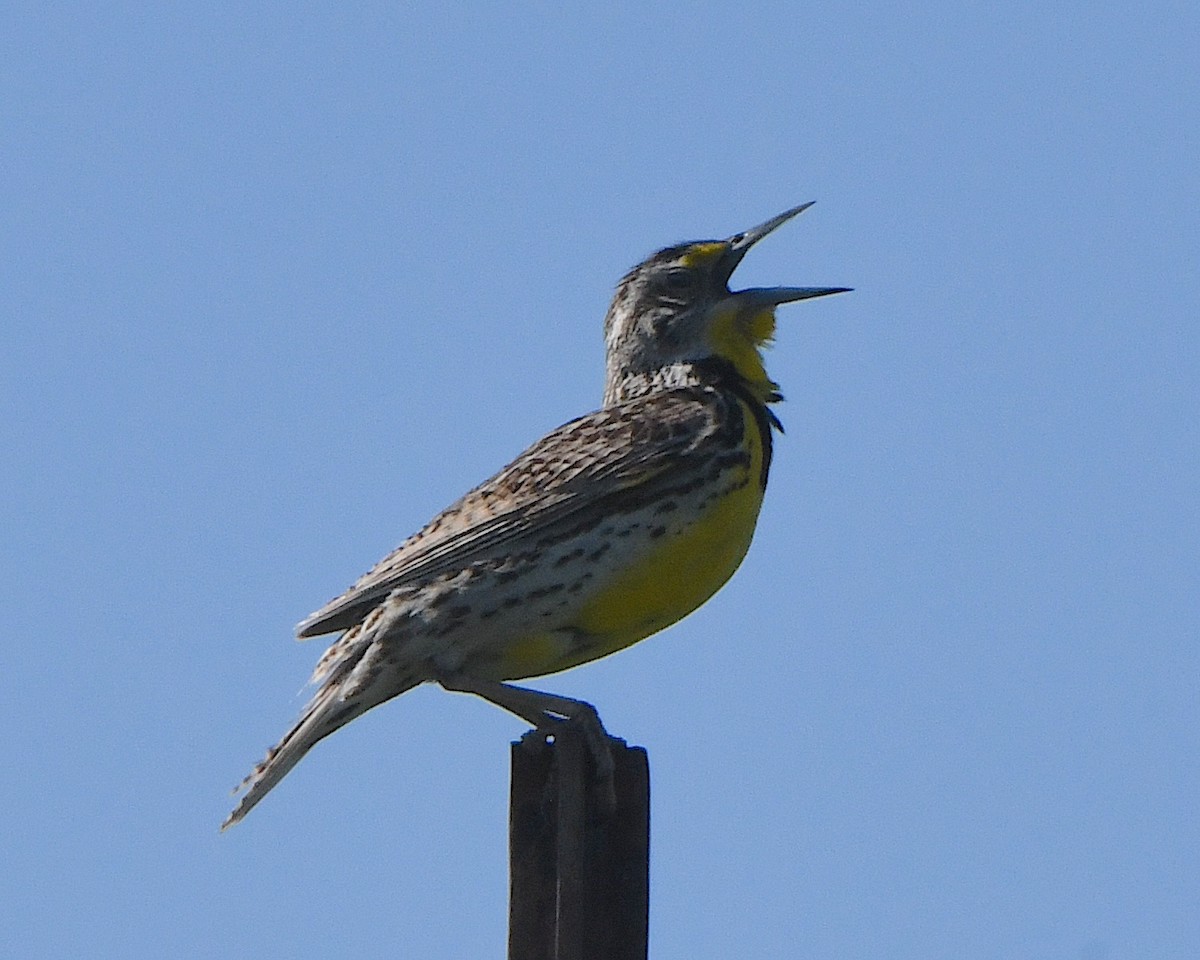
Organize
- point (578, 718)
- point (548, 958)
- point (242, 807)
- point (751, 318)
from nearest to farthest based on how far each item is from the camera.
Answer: point (548, 958) → point (578, 718) → point (242, 807) → point (751, 318)

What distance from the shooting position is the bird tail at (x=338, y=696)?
6.70 meters

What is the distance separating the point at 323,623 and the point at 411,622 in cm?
35

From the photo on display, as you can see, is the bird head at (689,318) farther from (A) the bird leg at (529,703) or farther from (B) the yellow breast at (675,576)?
(A) the bird leg at (529,703)

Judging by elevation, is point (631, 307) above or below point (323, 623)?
above

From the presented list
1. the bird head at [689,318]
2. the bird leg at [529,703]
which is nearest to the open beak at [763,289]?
the bird head at [689,318]

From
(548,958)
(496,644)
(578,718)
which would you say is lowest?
(548,958)

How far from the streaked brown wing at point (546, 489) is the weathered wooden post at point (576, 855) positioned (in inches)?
78.4

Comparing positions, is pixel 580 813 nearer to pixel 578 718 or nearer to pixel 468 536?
pixel 578 718

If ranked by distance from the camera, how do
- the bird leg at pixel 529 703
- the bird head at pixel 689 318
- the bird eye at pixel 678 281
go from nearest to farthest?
the bird leg at pixel 529 703 → the bird head at pixel 689 318 → the bird eye at pixel 678 281

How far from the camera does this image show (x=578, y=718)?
5.82 metres

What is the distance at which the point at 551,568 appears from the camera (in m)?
6.98

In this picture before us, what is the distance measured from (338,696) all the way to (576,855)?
2.36 metres

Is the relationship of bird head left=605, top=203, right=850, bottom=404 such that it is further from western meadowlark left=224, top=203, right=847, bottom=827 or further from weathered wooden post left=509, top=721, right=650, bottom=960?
weathered wooden post left=509, top=721, right=650, bottom=960

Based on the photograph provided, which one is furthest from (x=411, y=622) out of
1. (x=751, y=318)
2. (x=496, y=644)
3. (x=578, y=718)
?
(x=751, y=318)
